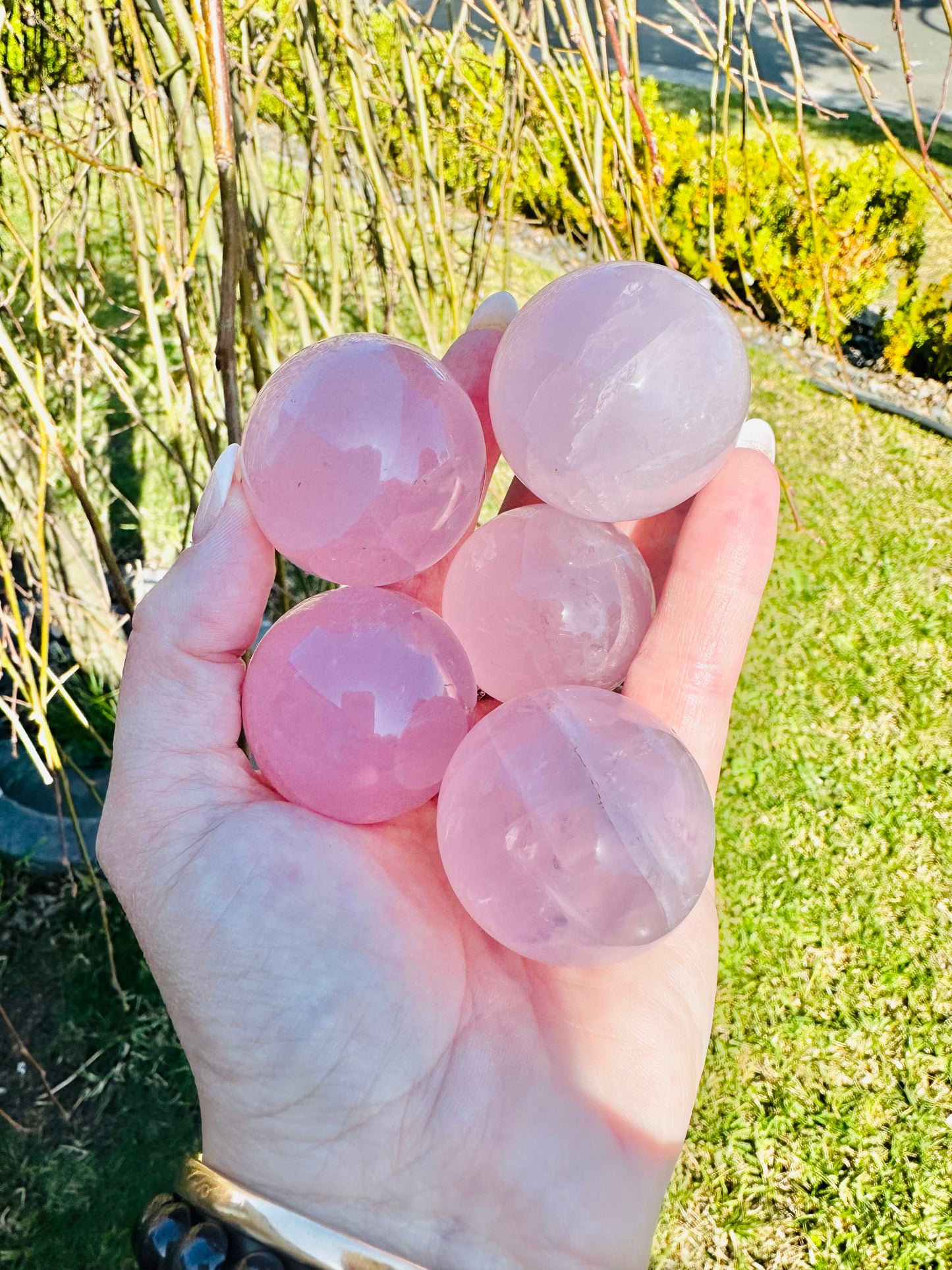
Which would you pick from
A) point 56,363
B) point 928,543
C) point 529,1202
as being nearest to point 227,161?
point 529,1202

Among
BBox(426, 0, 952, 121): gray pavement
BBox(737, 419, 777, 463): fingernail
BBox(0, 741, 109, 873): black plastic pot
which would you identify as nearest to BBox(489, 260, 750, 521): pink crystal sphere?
BBox(737, 419, 777, 463): fingernail

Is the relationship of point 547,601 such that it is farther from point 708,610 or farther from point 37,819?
point 37,819

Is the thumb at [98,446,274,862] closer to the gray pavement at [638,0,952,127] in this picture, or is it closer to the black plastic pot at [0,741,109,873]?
the black plastic pot at [0,741,109,873]

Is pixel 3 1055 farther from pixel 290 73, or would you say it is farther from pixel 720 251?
pixel 720 251

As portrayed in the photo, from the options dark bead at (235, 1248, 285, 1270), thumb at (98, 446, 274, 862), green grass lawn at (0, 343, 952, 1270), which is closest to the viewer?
dark bead at (235, 1248, 285, 1270)

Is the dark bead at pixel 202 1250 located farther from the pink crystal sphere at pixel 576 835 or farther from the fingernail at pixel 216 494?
the fingernail at pixel 216 494

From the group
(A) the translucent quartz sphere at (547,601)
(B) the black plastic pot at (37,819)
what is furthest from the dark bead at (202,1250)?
(B) the black plastic pot at (37,819)
